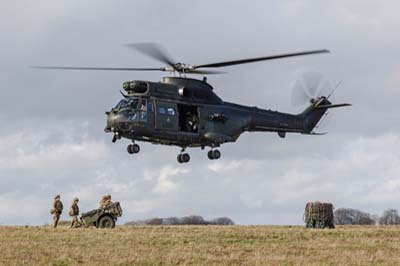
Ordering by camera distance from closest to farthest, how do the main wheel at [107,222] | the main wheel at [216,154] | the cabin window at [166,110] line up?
the main wheel at [107,222] → the cabin window at [166,110] → the main wheel at [216,154]

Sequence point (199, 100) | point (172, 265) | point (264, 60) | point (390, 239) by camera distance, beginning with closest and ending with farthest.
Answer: point (172, 265), point (390, 239), point (264, 60), point (199, 100)

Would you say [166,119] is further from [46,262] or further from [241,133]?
[46,262]

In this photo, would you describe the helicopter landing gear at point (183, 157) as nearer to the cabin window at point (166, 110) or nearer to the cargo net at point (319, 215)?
the cabin window at point (166, 110)

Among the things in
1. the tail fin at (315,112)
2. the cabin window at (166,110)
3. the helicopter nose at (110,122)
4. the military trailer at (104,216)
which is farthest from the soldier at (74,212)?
the tail fin at (315,112)

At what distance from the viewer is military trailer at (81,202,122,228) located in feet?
119

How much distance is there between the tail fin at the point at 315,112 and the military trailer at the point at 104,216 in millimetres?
15648

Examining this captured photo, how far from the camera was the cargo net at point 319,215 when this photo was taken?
38.7m

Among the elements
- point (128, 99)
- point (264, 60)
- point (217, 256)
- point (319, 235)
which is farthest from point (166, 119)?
point (217, 256)

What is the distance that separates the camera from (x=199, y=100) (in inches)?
1657

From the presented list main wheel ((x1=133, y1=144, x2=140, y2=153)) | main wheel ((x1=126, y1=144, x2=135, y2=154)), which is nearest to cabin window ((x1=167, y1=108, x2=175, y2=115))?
main wheel ((x1=133, y1=144, x2=140, y2=153))

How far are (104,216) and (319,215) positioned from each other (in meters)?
9.76

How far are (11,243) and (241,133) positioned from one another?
16934 mm

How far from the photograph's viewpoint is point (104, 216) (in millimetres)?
36438

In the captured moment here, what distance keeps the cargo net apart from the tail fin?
9.99 meters
